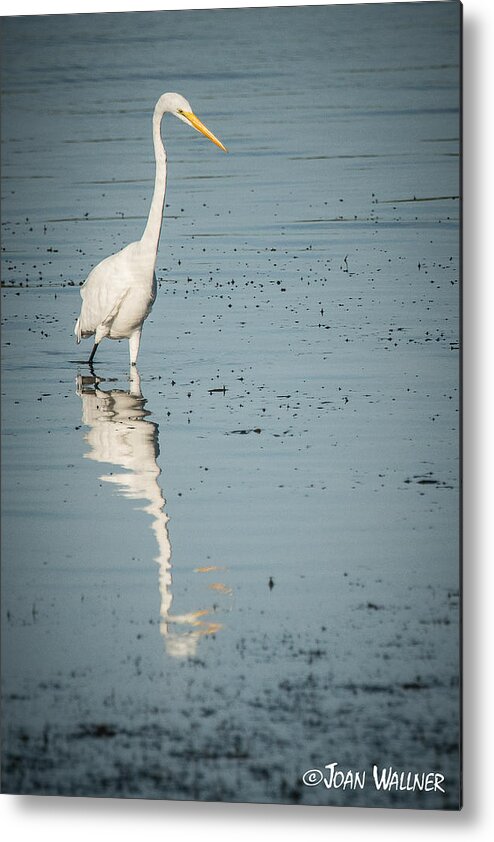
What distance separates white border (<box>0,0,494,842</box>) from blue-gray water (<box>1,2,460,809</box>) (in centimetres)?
4

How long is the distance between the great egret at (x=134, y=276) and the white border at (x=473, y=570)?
0.66 m

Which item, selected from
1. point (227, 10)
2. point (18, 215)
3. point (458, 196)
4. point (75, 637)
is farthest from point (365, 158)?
point (75, 637)

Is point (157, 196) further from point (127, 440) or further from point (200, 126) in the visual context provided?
point (127, 440)

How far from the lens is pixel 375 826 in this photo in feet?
11.9

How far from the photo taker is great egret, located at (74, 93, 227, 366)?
151 inches

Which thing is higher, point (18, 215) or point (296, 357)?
point (18, 215)

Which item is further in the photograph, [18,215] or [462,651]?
[18,215]

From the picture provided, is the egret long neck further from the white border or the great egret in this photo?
the white border

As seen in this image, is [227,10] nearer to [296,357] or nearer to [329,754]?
[296,357]

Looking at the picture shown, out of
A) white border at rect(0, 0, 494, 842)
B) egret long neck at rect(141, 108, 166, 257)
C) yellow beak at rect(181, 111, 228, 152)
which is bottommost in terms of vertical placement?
white border at rect(0, 0, 494, 842)

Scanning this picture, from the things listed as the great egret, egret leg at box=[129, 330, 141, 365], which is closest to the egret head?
the great egret

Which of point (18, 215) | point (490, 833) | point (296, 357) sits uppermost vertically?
point (18, 215)

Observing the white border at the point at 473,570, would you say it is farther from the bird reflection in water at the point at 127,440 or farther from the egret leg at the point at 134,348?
the egret leg at the point at 134,348

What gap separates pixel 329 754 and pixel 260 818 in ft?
0.76
